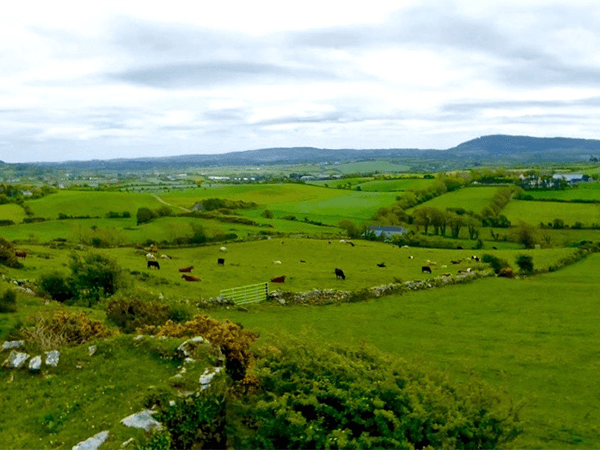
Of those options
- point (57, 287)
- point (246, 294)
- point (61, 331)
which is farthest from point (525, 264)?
point (61, 331)

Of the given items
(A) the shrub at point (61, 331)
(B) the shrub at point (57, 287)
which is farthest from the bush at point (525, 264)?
(A) the shrub at point (61, 331)

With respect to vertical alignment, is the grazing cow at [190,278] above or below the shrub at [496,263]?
above

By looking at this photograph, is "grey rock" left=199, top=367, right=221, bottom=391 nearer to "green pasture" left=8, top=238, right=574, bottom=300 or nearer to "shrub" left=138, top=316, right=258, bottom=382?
"shrub" left=138, top=316, right=258, bottom=382

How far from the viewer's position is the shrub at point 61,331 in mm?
17250

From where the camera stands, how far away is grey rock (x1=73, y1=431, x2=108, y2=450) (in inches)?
476

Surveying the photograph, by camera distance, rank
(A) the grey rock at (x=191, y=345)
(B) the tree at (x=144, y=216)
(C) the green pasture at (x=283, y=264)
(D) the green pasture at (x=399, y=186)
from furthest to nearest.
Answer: (D) the green pasture at (x=399, y=186) → (B) the tree at (x=144, y=216) → (C) the green pasture at (x=283, y=264) → (A) the grey rock at (x=191, y=345)

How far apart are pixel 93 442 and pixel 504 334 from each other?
24.3 meters

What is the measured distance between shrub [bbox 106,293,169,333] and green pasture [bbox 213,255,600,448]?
175 inches

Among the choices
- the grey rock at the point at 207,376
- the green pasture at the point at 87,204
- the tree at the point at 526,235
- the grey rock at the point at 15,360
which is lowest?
the tree at the point at 526,235

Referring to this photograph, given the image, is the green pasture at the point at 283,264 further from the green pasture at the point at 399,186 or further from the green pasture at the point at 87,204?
the green pasture at the point at 399,186

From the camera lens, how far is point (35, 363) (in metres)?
16.2

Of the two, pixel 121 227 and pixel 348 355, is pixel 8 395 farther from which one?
pixel 121 227

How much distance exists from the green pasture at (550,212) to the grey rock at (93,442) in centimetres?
10593

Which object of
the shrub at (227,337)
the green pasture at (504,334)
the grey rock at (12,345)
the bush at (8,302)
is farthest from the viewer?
the bush at (8,302)
